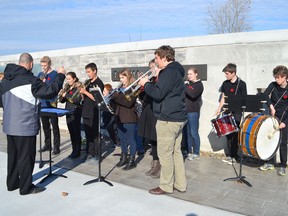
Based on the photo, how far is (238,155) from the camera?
669 cm

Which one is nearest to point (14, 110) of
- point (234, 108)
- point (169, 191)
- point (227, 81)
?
point (169, 191)

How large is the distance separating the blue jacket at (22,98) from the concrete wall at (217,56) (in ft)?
12.1

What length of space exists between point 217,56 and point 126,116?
251cm

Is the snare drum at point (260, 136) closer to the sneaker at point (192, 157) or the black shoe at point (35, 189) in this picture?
the sneaker at point (192, 157)

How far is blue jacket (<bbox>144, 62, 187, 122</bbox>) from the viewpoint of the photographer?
14.5 ft

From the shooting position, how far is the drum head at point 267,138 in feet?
17.3

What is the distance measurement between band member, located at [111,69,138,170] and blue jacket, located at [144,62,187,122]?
4.14ft

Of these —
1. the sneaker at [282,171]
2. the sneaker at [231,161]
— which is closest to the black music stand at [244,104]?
the sneaker at [282,171]

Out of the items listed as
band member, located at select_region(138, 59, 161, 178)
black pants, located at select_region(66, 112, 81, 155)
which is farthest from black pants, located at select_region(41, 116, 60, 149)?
band member, located at select_region(138, 59, 161, 178)

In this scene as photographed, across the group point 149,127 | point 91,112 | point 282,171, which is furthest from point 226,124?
point 91,112

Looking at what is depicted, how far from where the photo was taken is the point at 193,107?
665 cm

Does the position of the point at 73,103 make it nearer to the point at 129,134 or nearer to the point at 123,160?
the point at 129,134

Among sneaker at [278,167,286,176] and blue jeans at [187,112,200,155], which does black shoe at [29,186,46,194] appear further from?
sneaker at [278,167,286,176]

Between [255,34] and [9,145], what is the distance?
509cm
